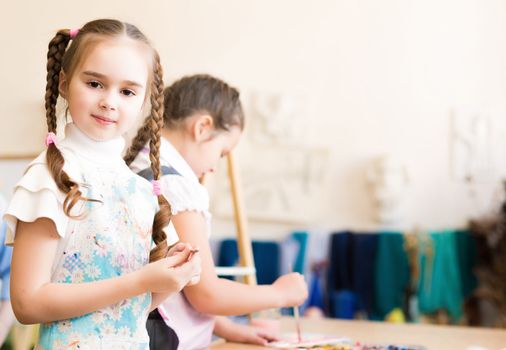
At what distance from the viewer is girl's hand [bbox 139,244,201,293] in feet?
3.39

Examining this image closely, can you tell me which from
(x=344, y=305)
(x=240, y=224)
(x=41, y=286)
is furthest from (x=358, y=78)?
(x=41, y=286)

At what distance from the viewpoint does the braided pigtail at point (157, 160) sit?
114 cm

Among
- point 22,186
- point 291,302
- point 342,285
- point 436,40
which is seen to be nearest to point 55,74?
point 22,186

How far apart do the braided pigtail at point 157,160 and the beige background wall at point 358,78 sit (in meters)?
2.73

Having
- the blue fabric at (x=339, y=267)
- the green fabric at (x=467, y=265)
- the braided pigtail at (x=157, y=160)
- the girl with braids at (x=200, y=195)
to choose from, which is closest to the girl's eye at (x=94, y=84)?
the braided pigtail at (x=157, y=160)

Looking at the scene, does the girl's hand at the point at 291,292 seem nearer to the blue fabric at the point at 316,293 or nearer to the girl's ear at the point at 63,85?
the girl's ear at the point at 63,85

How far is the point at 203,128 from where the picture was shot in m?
1.64

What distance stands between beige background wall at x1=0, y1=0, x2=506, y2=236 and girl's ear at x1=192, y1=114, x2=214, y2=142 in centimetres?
227

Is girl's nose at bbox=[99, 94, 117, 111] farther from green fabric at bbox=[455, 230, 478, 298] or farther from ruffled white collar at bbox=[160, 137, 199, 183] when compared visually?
green fabric at bbox=[455, 230, 478, 298]

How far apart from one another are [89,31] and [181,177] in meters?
0.47

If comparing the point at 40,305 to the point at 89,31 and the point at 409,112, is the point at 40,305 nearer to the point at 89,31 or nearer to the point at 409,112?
the point at 89,31

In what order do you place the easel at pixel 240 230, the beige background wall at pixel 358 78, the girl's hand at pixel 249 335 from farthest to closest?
the beige background wall at pixel 358 78
the easel at pixel 240 230
the girl's hand at pixel 249 335

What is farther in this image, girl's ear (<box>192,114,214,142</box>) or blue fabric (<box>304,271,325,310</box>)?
blue fabric (<box>304,271,325,310</box>)

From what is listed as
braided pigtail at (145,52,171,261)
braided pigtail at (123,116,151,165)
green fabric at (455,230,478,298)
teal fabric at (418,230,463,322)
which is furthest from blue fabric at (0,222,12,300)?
green fabric at (455,230,478,298)
